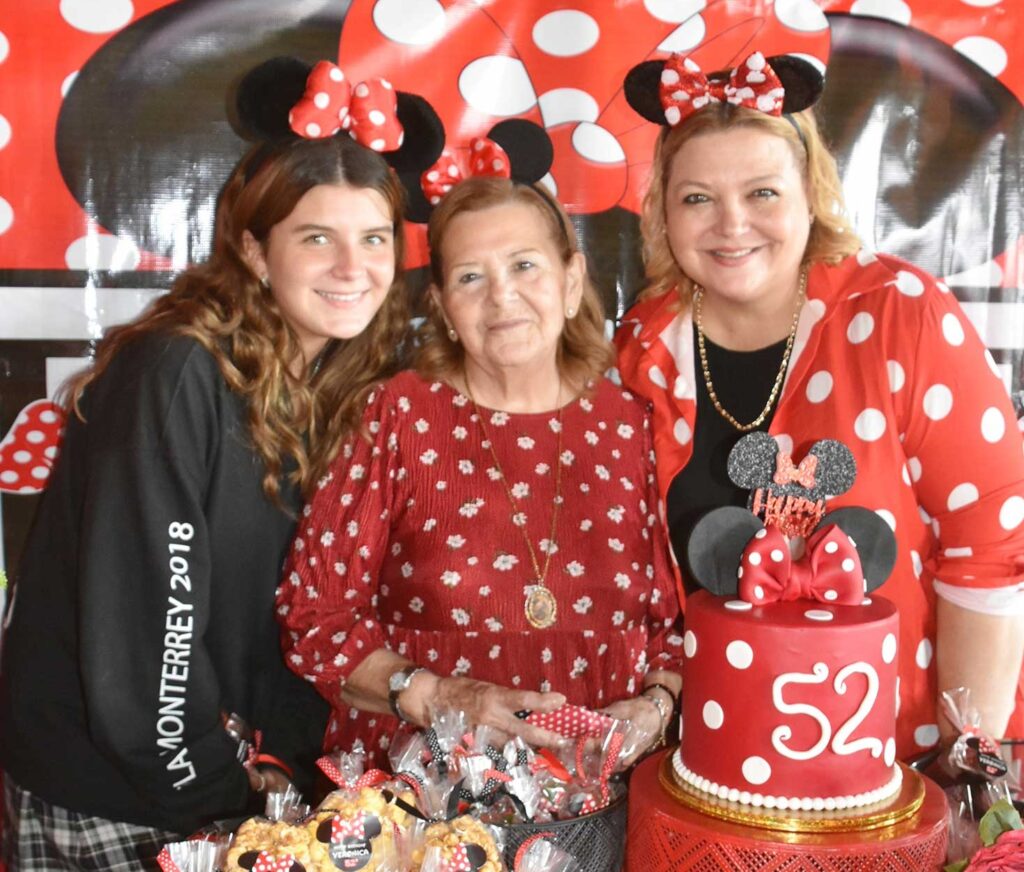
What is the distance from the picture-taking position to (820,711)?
1.34 metres

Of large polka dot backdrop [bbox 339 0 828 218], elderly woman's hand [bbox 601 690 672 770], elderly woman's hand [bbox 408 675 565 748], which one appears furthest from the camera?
large polka dot backdrop [bbox 339 0 828 218]

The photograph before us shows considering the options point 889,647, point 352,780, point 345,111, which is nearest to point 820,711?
point 889,647

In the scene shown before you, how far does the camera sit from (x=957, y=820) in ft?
5.02

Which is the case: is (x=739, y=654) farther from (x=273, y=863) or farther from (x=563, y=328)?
(x=563, y=328)

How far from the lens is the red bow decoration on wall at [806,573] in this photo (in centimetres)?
143

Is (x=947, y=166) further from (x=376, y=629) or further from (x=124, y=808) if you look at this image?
(x=124, y=808)

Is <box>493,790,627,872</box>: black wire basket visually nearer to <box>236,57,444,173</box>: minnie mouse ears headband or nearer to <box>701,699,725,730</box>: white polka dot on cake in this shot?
<box>701,699,725,730</box>: white polka dot on cake

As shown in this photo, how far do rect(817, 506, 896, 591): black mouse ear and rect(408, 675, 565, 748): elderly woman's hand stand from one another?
56 cm

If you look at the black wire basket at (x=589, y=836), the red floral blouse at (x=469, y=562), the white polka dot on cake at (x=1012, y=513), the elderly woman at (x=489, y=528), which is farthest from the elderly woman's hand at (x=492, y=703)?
the white polka dot on cake at (x=1012, y=513)

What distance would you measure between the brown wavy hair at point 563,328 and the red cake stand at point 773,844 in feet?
3.65

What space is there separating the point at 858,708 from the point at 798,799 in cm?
14

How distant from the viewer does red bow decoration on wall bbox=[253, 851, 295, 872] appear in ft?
4.03

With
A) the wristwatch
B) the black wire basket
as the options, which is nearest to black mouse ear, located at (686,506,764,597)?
the black wire basket

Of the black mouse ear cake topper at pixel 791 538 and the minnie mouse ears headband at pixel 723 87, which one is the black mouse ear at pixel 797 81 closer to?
the minnie mouse ears headband at pixel 723 87
